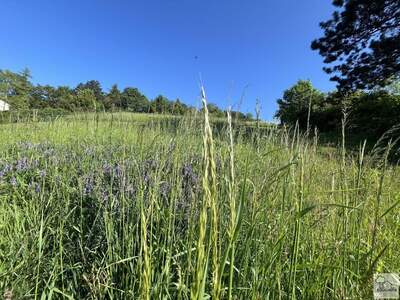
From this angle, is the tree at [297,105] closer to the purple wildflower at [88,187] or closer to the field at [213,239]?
the field at [213,239]

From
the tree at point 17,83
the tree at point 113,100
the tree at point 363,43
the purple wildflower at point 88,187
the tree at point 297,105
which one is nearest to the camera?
the purple wildflower at point 88,187

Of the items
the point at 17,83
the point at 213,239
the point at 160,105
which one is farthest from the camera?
the point at 17,83

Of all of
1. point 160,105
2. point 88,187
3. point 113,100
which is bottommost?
point 88,187

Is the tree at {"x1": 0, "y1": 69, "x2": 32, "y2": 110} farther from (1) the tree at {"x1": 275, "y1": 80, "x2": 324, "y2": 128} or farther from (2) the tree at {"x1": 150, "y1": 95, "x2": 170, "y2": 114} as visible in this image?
(2) the tree at {"x1": 150, "y1": 95, "x2": 170, "y2": 114}

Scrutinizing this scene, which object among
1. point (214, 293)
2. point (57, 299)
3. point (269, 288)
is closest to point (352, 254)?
point (269, 288)

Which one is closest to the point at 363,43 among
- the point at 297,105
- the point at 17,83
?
the point at 297,105

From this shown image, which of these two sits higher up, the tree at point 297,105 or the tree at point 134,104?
the tree at point 297,105

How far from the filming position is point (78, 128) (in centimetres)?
462

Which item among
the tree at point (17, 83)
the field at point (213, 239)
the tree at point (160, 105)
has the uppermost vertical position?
the tree at point (17, 83)

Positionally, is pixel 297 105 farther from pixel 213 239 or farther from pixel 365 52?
pixel 365 52

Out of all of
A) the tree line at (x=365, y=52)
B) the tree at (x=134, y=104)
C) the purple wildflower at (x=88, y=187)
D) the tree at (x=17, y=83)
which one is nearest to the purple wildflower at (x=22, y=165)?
the purple wildflower at (x=88, y=187)

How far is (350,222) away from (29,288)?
1493 millimetres

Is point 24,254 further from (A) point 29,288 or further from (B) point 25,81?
(B) point 25,81

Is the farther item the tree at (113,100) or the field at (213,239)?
the tree at (113,100)
